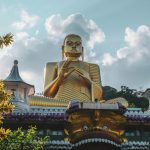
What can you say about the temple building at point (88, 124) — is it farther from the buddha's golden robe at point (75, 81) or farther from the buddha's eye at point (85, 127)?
the buddha's golden robe at point (75, 81)

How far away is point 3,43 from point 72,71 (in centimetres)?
1638

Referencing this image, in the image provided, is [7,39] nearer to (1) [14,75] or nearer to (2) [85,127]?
(2) [85,127]

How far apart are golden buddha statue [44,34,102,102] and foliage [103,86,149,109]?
50.5 feet

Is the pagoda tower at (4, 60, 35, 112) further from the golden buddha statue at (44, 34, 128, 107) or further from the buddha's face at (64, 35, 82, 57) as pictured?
the buddha's face at (64, 35, 82, 57)

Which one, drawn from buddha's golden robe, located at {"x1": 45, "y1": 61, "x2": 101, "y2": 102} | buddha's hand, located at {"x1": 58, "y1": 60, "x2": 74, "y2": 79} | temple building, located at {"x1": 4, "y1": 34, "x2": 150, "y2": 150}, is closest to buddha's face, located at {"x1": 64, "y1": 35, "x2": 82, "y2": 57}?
buddha's golden robe, located at {"x1": 45, "y1": 61, "x2": 101, "y2": 102}

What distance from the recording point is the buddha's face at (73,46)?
26.8 m

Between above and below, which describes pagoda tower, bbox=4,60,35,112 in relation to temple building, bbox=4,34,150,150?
above

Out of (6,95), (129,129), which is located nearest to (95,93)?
(129,129)

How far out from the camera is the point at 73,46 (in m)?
26.8

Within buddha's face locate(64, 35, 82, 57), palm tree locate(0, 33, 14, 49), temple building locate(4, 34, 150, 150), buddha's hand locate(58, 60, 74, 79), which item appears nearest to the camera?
palm tree locate(0, 33, 14, 49)

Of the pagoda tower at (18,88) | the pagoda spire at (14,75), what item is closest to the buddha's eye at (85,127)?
the pagoda tower at (18,88)

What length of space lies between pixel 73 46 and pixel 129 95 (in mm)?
19849

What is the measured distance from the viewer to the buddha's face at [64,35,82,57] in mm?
26781

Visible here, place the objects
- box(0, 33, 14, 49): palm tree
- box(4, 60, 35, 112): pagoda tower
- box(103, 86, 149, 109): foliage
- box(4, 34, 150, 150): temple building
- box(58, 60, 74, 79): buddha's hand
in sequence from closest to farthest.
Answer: box(0, 33, 14, 49): palm tree < box(4, 34, 150, 150): temple building < box(4, 60, 35, 112): pagoda tower < box(58, 60, 74, 79): buddha's hand < box(103, 86, 149, 109): foliage
